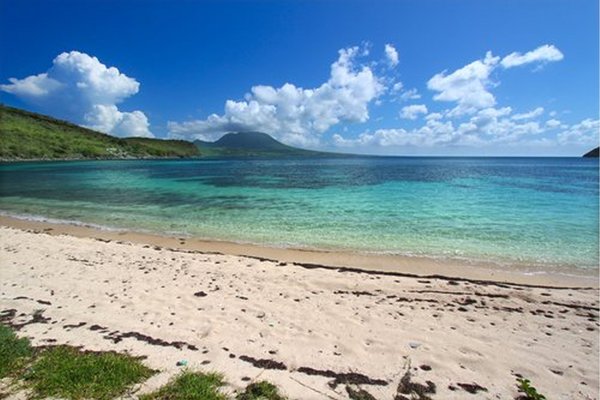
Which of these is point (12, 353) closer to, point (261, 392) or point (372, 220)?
point (261, 392)

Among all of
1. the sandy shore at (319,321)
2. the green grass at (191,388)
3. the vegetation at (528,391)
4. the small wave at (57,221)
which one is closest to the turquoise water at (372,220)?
the small wave at (57,221)

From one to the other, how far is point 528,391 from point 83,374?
7.20 m

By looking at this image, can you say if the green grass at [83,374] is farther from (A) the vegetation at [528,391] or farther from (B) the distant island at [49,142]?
(B) the distant island at [49,142]

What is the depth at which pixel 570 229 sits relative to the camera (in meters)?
19.7

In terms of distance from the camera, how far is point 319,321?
786cm

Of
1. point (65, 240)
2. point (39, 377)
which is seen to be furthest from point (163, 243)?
point (39, 377)

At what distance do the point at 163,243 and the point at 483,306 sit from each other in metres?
14.5

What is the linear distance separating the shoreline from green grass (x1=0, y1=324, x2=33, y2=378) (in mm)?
8553

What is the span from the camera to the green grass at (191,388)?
4.71 meters

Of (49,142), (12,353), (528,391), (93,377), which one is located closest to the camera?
(93,377)

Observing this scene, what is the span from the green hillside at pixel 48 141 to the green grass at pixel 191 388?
15088 cm

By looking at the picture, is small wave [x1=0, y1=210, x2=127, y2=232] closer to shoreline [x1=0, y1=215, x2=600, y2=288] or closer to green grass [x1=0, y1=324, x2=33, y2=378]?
shoreline [x1=0, y1=215, x2=600, y2=288]

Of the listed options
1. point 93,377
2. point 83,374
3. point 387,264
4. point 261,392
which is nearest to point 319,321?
point 261,392

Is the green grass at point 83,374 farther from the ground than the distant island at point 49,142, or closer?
closer
